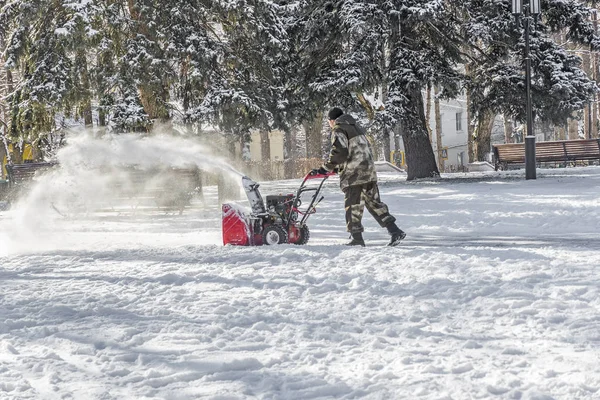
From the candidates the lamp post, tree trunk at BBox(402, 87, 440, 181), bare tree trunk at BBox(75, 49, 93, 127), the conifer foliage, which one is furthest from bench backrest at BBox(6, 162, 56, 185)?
the lamp post

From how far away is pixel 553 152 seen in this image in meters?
26.4

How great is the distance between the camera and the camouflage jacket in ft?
29.0

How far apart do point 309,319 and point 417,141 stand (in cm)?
1667

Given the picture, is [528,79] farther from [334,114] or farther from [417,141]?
[334,114]

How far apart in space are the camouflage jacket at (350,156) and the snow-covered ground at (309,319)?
35.7 inches

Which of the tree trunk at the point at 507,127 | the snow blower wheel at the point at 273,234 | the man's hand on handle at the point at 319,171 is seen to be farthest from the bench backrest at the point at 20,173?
the tree trunk at the point at 507,127

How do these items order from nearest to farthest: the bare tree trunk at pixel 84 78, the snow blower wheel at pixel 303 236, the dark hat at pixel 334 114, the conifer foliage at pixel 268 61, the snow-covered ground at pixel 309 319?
the snow-covered ground at pixel 309 319 → the dark hat at pixel 334 114 → the snow blower wheel at pixel 303 236 → the conifer foliage at pixel 268 61 → the bare tree trunk at pixel 84 78

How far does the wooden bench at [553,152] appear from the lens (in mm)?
26234

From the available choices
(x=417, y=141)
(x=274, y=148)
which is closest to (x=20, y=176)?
(x=417, y=141)

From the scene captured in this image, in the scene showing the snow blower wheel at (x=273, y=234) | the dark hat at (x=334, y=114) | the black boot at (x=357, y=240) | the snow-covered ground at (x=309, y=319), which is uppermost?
the dark hat at (x=334, y=114)

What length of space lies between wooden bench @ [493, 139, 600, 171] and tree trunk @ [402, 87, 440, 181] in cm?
520

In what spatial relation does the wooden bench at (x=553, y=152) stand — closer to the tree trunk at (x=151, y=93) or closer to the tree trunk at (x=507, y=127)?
the tree trunk at (x=507, y=127)

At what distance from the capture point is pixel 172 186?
16359 mm

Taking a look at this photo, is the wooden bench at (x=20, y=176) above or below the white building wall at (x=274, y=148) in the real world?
below
